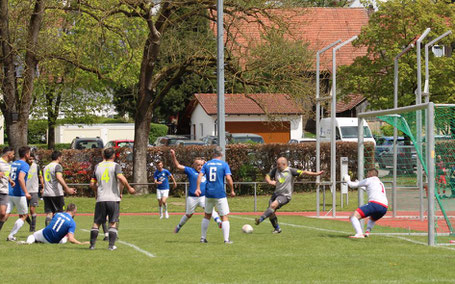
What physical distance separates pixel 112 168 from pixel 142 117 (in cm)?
1853

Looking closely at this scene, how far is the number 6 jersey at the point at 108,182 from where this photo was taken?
1299 cm

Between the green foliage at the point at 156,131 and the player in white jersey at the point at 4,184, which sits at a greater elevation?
the green foliage at the point at 156,131

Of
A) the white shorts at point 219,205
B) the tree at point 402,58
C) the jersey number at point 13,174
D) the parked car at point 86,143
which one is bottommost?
the white shorts at point 219,205

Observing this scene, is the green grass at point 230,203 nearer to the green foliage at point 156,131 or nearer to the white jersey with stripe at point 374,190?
the white jersey with stripe at point 374,190

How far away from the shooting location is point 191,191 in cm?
1767

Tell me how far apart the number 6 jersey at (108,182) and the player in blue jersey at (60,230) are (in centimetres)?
136

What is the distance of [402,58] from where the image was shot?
133ft

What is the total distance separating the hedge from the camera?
3141cm

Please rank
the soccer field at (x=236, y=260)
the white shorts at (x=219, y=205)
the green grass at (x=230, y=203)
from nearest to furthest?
the soccer field at (x=236, y=260) → the white shorts at (x=219, y=205) → the green grass at (x=230, y=203)

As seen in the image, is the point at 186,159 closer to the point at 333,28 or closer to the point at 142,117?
the point at 142,117

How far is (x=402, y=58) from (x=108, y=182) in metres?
30.5

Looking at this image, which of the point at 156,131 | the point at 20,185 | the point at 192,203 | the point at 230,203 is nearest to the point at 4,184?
the point at 20,185

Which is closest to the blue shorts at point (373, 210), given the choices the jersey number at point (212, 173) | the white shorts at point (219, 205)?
the white shorts at point (219, 205)

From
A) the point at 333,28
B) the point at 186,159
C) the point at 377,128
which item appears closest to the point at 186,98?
the point at 333,28
